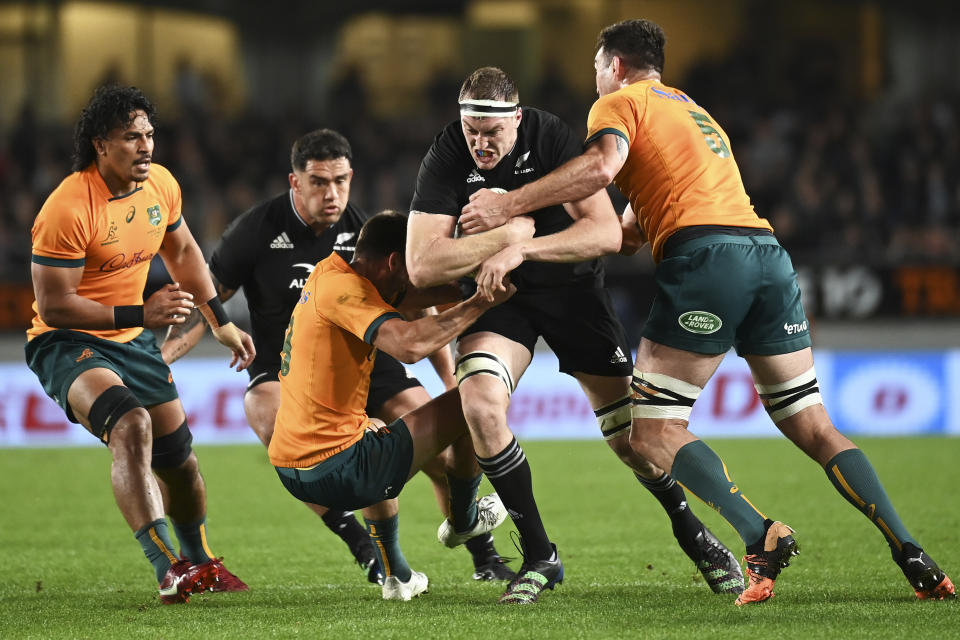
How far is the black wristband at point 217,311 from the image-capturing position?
6319 mm

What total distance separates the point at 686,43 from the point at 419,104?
15.8ft

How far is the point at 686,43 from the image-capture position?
20984 millimetres

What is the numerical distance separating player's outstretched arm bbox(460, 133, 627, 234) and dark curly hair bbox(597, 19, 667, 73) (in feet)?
1.95

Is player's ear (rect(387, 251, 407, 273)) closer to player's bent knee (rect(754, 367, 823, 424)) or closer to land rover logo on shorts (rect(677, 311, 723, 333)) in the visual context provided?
land rover logo on shorts (rect(677, 311, 723, 333))

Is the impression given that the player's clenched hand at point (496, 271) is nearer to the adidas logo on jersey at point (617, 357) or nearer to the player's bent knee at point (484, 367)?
the player's bent knee at point (484, 367)

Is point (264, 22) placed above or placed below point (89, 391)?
above

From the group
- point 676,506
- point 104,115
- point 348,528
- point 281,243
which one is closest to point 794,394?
point 676,506

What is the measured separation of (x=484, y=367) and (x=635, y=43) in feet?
5.24

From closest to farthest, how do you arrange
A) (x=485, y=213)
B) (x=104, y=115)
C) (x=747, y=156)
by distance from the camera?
(x=485, y=213), (x=104, y=115), (x=747, y=156)

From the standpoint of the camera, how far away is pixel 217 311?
636 cm

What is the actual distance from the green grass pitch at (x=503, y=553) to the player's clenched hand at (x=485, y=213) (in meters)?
1.60

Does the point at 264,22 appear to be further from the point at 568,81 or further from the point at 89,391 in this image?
the point at 89,391

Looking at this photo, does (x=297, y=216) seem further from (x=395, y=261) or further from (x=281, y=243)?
(x=395, y=261)

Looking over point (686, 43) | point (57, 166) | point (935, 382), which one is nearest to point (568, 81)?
point (686, 43)
